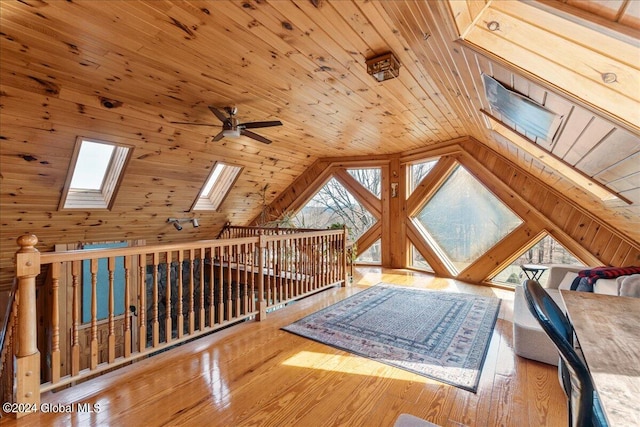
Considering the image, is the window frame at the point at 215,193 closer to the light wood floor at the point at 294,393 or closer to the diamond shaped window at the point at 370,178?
the diamond shaped window at the point at 370,178

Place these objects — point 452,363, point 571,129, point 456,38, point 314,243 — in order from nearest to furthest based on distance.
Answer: point 456,38, point 571,129, point 452,363, point 314,243

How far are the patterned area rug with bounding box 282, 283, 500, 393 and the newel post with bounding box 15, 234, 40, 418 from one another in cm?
186

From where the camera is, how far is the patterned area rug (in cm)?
235

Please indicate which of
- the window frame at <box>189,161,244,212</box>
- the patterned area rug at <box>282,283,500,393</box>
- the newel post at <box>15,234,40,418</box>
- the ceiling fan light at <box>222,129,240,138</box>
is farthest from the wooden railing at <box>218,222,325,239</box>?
the newel post at <box>15,234,40,418</box>

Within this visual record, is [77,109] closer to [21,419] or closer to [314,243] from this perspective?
[21,419]

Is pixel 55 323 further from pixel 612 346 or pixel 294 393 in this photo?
pixel 612 346

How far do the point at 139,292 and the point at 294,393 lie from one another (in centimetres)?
138

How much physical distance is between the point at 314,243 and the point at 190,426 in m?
2.81

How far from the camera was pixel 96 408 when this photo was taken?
1.80 m

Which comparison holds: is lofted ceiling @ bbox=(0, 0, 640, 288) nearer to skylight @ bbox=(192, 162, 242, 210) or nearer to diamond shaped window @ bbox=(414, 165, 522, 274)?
skylight @ bbox=(192, 162, 242, 210)

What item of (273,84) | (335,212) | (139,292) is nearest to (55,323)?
(139,292)

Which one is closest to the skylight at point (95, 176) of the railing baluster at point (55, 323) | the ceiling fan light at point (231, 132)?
the ceiling fan light at point (231, 132)

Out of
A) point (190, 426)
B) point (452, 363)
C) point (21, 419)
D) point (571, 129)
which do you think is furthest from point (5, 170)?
point (571, 129)

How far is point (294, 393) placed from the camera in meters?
1.98
